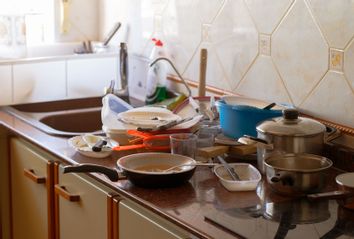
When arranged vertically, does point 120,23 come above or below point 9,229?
above

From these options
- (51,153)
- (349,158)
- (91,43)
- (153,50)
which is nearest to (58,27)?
(91,43)

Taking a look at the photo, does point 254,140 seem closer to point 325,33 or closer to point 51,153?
point 325,33

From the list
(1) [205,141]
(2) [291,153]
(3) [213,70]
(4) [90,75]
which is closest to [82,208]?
(1) [205,141]


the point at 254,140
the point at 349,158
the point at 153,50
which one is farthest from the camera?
the point at 153,50

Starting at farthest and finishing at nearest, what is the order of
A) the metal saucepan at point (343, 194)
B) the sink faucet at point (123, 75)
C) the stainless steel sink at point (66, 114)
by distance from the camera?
the sink faucet at point (123, 75), the stainless steel sink at point (66, 114), the metal saucepan at point (343, 194)

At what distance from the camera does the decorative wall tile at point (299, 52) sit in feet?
6.91

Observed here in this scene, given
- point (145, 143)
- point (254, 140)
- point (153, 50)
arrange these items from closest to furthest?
point (254, 140)
point (145, 143)
point (153, 50)

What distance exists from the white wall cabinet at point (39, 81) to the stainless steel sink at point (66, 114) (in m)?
0.03

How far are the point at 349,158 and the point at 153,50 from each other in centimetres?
106

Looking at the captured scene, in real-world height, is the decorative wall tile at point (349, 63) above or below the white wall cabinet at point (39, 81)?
above

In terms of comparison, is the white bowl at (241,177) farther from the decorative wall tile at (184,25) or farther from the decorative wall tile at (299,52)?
the decorative wall tile at (184,25)

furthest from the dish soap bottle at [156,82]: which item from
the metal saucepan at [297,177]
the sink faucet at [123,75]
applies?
the metal saucepan at [297,177]

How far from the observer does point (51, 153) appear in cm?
221

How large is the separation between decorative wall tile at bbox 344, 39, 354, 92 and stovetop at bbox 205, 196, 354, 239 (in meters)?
0.42
